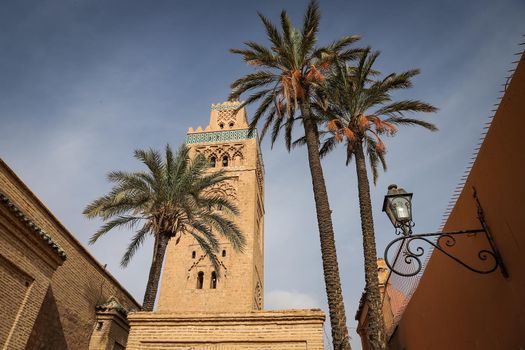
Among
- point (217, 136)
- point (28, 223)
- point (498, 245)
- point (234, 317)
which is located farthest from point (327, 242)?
point (217, 136)

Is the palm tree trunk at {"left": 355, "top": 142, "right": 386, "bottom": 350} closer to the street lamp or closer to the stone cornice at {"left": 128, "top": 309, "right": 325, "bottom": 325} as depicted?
the stone cornice at {"left": 128, "top": 309, "right": 325, "bottom": 325}

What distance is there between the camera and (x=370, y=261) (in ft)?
28.5

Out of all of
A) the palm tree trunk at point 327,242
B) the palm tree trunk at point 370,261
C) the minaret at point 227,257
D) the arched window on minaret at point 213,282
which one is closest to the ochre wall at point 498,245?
the palm tree trunk at point 370,261

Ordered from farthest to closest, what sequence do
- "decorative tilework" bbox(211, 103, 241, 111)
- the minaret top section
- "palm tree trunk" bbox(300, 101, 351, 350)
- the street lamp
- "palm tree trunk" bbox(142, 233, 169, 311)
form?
"decorative tilework" bbox(211, 103, 241, 111) → the minaret top section → "palm tree trunk" bbox(142, 233, 169, 311) → "palm tree trunk" bbox(300, 101, 351, 350) → the street lamp

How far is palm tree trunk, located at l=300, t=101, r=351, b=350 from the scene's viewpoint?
25.7 ft

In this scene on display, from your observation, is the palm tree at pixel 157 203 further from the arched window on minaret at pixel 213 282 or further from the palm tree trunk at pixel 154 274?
the arched window on minaret at pixel 213 282

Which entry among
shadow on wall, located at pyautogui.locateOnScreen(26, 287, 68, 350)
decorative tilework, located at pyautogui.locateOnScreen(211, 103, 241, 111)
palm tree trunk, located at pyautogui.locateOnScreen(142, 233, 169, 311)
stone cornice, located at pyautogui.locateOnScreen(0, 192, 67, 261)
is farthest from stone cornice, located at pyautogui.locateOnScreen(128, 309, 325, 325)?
decorative tilework, located at pyautogui.locateOnScreen(211, 103, 241, 111)

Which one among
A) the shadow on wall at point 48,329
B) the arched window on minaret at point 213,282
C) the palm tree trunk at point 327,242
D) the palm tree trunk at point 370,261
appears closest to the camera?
the palm tree trunk at point 370,261

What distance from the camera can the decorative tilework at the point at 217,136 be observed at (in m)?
29.2

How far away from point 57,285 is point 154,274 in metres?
2.64

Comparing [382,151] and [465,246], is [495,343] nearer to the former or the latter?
[465,246]

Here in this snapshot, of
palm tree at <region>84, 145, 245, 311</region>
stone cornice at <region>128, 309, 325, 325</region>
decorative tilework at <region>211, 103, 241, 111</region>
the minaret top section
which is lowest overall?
stone cornice at <region>128, 309, 325, 325</region>

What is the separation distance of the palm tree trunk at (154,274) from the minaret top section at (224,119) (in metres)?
18.2

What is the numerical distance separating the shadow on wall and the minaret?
811 cm
